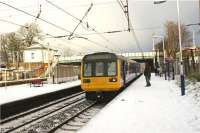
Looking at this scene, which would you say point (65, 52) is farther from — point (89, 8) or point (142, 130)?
point (142, 130)

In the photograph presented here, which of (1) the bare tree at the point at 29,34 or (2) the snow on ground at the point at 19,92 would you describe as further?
(1) the bare tree at the point at 29,34

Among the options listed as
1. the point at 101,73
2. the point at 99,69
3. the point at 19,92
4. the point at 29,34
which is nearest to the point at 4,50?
the point at 29,34

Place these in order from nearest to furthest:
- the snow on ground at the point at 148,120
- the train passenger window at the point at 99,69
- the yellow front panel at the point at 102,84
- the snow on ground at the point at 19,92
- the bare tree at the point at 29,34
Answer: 1. the snow on ground at the point at 148,120
2. the yellow front panel at the point at 102,84
3. the train passenger window at the point at 99,69
4. the snow on ground at the point at 19,92
5. the bare tree at the point at 29,34

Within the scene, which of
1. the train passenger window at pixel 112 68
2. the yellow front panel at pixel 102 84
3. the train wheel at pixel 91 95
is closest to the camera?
the yellow front panel at pixel 102 84

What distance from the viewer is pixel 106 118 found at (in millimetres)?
12344

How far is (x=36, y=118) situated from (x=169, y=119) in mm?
5980

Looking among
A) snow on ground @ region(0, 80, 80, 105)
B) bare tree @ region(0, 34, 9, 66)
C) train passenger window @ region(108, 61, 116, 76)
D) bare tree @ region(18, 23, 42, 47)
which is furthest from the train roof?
bare tree @ region(0, 34, 9, 66)

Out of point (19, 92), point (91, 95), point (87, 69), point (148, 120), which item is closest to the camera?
point (148, 120)

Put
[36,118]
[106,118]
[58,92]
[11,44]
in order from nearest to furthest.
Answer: [106,118] < [36,118] < [58,92] < [11,44]

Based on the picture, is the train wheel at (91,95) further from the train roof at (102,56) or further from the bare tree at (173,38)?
the bare tree at (173,38)

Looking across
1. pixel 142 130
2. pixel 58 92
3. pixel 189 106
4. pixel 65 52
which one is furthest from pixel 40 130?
pixel 65 52

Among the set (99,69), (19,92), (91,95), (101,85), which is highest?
(99,69)

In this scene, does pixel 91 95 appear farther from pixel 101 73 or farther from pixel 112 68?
pixel 112 68

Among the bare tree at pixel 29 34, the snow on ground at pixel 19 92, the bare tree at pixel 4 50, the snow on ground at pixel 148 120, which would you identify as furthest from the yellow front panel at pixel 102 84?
the bare tree at pixel 4 50
